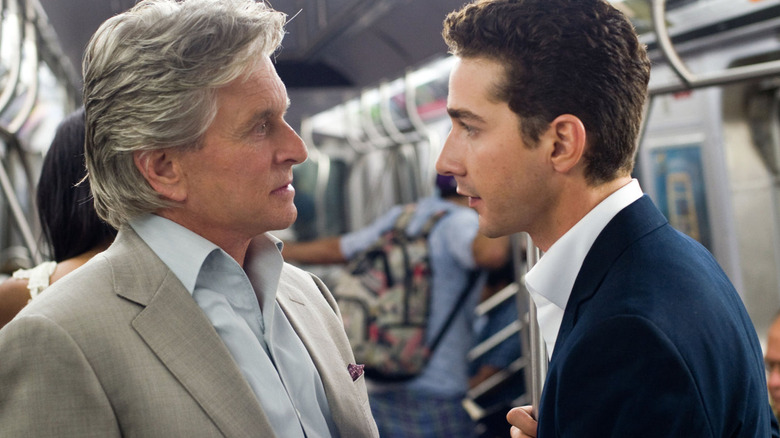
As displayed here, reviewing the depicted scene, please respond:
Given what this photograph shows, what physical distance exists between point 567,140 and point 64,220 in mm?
1294

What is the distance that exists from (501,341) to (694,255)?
288 cm

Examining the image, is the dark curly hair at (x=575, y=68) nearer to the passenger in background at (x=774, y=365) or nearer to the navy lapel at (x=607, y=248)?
the navy lapel at (x=607, y=248)

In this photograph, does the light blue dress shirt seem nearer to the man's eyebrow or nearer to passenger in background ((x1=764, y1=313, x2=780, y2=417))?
the man's eyebrow

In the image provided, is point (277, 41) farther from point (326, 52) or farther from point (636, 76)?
point (326, 52)

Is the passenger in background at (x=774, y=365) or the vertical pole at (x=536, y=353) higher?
the vertical pole at (x=536, y=353)

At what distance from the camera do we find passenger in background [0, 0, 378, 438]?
3.83 feet

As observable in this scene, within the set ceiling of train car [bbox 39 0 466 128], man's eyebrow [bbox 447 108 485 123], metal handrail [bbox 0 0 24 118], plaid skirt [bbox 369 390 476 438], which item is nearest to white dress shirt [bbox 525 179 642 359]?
man's eyebrow [bbox 447 108 485 123]

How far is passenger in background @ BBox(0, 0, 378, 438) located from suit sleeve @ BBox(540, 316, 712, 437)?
0.51 metres

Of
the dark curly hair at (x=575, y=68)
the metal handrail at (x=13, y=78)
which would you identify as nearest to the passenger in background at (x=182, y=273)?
the dark curly hair at (x=575, y=68)

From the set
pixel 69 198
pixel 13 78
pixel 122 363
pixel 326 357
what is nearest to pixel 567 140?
pixel 326 357

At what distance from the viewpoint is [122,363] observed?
121cm

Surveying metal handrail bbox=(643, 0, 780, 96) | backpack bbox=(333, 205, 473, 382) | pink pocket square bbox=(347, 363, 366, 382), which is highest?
metal handrail bbox=(643, 0, 780, 96)

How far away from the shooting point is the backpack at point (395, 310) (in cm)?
300

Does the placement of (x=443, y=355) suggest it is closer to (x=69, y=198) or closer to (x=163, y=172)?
(x=69, y=198)
